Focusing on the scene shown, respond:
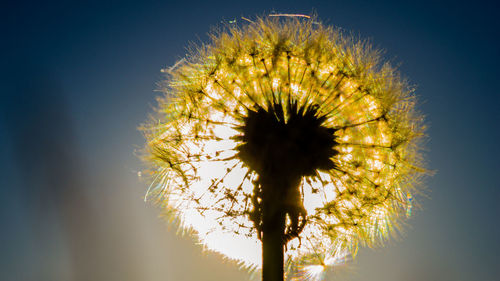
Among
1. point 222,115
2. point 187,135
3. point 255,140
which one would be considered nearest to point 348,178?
point 255,140

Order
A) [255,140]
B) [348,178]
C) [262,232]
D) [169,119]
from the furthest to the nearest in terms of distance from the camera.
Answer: [169,119] → [348,178] → [255,140] → [262,232]

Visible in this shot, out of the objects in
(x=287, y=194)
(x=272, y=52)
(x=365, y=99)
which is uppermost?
(x=272, y=52)

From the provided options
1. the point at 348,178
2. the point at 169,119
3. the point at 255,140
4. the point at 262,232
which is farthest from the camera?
the point at 169,119

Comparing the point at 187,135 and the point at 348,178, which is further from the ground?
the point at 187,135

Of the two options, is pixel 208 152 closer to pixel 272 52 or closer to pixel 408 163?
pixel 272 52

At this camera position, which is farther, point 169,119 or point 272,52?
point 169,119

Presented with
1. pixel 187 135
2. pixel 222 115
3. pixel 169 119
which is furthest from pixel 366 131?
pixel 169 119
